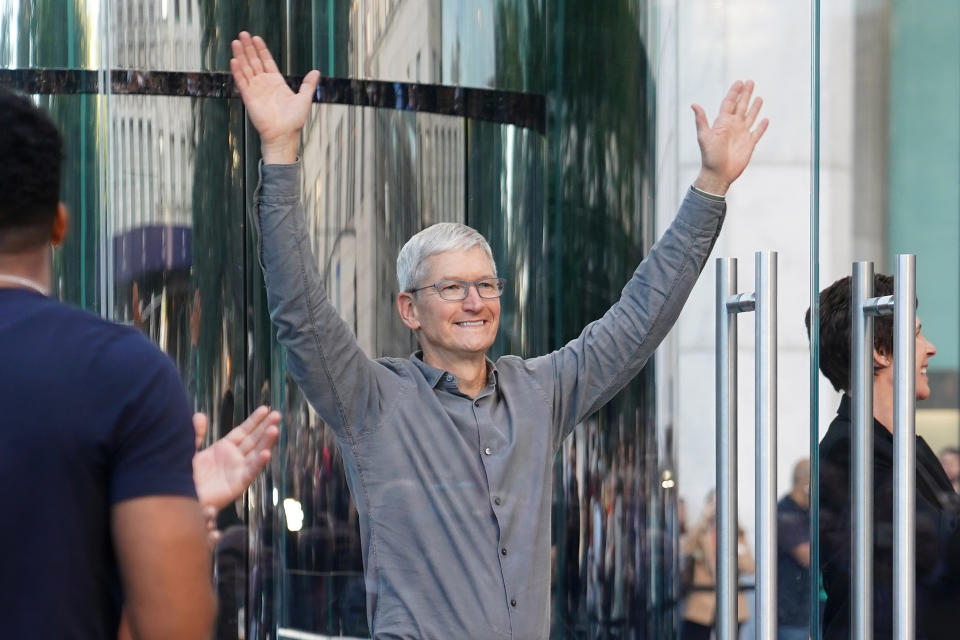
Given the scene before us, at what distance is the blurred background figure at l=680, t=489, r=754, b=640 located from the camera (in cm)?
320

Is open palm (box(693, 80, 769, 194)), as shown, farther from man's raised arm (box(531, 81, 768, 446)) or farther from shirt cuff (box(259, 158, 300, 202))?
shirt cuff (box(259, 158, 300, 202))

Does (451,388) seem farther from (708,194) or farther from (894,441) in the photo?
(894,441)

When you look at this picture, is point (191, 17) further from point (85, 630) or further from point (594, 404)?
point (85, 630)

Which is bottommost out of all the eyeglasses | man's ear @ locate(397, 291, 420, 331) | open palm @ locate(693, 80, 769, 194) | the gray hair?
man's ear @ locate(397, 291, 420, 331)

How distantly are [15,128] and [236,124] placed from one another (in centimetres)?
163

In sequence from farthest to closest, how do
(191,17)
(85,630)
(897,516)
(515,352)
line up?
1. (515,352)
2. (191,17)
3. (897,516)
4. (85,630)

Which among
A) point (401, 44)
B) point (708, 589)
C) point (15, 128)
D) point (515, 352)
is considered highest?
point (401, 44)

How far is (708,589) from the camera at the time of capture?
10.6ft

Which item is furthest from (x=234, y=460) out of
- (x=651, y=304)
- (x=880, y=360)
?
(x=651, y=304)

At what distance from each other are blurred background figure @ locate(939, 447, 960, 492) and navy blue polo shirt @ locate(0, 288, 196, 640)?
3.49ft

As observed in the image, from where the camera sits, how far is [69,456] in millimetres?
1508

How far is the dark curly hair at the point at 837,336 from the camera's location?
2.29 m

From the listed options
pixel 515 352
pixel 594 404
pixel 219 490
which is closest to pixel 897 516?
pixel 594 404

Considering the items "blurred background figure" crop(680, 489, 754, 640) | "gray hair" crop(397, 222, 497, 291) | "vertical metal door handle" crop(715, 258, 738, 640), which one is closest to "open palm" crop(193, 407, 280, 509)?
"gray hair" crop(397, 222, 497, 291)
